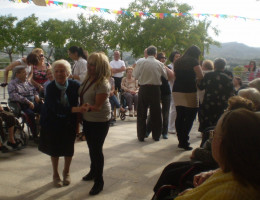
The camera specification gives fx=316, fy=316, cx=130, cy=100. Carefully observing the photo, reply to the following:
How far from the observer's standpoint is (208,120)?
5.37m

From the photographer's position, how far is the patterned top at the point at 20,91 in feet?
18.6

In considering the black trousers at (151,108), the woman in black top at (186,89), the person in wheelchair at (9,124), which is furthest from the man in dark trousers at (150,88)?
the person in wheelchair at (9,124)

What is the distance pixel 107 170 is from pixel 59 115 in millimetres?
1245

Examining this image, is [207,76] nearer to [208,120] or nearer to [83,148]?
[208,120]

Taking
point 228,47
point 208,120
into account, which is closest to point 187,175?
point 208,120

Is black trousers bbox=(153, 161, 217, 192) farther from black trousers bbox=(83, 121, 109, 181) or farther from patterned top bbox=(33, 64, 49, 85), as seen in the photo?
patterned top bbox=(33, 64, 49, 85)

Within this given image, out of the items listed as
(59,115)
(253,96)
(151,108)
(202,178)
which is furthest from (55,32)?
(202,178)

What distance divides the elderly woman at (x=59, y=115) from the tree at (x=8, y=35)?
34.8 meters

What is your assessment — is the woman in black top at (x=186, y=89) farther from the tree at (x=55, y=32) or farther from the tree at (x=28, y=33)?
the tree at (x=55, y=32)

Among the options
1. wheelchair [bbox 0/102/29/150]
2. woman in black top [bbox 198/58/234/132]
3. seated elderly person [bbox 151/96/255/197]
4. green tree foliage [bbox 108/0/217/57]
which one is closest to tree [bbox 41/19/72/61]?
green tree foliage [bbox 108/0/217/57]

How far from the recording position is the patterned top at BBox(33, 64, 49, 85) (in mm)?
6305

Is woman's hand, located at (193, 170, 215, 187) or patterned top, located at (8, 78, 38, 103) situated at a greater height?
patterned top, located at (8, 78, 38, 103)

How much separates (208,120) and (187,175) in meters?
2.80

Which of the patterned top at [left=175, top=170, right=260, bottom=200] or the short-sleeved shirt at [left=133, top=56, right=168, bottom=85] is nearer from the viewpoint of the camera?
the patterned top at [left=175, top=170, right=260, bottom=200]
